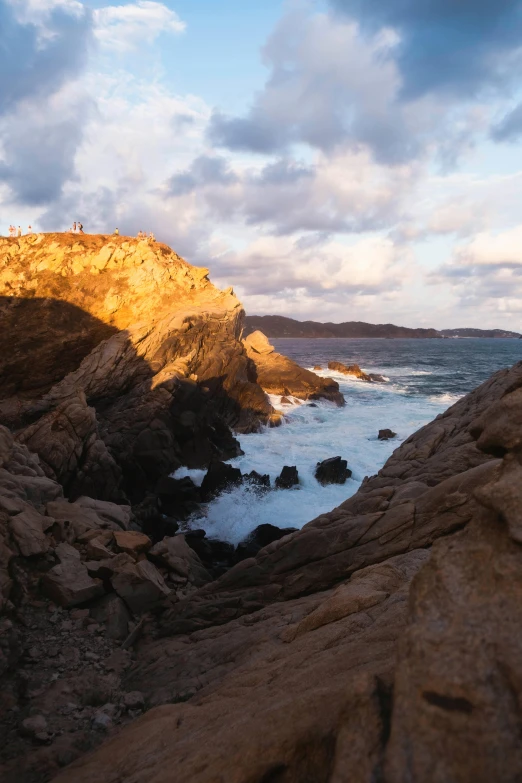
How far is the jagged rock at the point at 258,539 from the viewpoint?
18.0m

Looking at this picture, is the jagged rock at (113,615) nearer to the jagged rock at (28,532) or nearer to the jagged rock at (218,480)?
the jagged rock at (28,532)

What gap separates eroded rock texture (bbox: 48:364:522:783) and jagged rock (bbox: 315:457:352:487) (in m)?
15.3

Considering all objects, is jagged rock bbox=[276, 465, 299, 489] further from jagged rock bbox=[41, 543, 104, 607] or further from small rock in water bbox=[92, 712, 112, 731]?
small rock in water bbox=[92, 712, 112, 731]

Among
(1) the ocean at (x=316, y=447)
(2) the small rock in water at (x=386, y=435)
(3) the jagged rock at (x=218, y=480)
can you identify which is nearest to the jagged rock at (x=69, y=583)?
(1) the ocean at (x=316, y=447)

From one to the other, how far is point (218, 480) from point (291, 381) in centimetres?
2780

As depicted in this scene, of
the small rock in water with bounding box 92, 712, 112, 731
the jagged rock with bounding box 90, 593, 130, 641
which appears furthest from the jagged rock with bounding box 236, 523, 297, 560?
the small rock in water with bounding box 92, 712, 112, 731

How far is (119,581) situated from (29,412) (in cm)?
1729

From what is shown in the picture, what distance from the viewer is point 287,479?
84.7 feet

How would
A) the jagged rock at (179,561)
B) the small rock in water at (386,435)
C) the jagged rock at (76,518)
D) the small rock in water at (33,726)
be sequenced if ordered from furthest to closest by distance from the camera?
the small rock in water at (386,435), the jagged rock at (179,561), the jagged rock at (76,518), the small rock in water at (33,726)

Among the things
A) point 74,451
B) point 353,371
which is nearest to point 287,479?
point 74,451

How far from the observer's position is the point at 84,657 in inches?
381

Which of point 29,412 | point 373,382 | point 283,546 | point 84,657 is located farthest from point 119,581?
point 373,382

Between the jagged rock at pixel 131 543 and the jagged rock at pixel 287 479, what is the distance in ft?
41.4

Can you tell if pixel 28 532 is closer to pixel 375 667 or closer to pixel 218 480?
pixel 375 667
